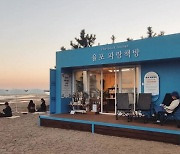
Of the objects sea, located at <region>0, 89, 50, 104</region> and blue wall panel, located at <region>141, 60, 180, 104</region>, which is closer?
blue wall panel, located at <region>141, 60, 180, 104</region>

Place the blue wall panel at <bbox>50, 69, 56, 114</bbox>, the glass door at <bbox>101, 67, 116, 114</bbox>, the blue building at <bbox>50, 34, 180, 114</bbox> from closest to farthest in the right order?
the blue building at <bbox>50, 34, 180, 114</bbox>
the glass door at <bbox>101, 67, 116, 114</bbox>
the blue wall panel at <bbox>50, 69, 56, 114</bbox>

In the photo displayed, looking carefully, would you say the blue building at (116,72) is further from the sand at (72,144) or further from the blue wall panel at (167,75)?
the sand at (72,144)

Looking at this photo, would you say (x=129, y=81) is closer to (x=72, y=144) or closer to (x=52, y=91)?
(x=52, y=91)

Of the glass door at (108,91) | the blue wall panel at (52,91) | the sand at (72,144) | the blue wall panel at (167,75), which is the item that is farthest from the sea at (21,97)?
the blue wall panel at (167,75)

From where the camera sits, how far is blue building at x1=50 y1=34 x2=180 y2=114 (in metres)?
8.78

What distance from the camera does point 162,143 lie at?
6.75m

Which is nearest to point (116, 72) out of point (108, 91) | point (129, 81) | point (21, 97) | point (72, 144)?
point (129, 81)

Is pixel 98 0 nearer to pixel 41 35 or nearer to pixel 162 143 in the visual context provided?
pixel 41 35

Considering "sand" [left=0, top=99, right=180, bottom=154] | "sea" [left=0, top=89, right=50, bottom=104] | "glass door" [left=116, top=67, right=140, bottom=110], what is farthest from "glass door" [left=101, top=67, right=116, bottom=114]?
"sea" [left=0, top=89, right=50, bottom=104]

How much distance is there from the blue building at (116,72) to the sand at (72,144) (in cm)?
284

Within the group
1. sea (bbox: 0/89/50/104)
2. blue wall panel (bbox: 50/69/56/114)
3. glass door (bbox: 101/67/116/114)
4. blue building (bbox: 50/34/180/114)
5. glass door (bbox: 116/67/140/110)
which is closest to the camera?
blue building (bbox: 50/34/180/114)

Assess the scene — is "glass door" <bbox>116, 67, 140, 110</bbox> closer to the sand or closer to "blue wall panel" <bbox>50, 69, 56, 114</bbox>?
the sand

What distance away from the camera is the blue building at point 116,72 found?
878 cm

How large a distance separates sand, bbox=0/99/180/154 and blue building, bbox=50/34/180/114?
2.84m
